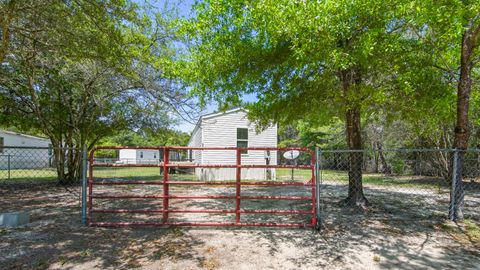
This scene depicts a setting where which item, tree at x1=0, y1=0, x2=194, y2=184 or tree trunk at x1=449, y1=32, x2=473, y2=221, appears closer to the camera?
tree trunk at x1=449, y1=32, x2=473, y2=221

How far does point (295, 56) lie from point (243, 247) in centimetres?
343

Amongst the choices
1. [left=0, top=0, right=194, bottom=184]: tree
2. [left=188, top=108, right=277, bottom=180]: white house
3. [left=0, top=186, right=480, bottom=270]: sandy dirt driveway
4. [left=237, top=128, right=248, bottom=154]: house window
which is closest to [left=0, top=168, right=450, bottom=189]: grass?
[left=188, top=108, right=277, bottom=180]: white house

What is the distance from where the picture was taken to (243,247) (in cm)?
429

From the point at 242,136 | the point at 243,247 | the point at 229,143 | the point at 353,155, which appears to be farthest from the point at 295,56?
the point at 242,136

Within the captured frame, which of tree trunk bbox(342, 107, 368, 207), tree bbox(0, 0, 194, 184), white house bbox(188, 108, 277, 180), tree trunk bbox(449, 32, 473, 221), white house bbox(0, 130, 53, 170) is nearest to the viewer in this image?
tree trunk bbox(449, 32, 473, 221)

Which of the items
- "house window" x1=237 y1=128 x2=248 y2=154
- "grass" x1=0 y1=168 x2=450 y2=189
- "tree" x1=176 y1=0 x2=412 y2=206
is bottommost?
"grass" x1=0 y1=168 x2=450 y2=189

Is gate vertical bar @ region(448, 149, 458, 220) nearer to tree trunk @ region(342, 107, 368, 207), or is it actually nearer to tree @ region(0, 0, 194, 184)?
tree trunk @ region(342, 107, 368, 207)

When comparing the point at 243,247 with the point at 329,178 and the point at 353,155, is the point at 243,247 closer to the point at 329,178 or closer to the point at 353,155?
the point at 353,155

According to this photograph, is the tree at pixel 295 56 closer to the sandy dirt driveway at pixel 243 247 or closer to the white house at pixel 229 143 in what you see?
the sandy dirt driveway at pixel 243 247

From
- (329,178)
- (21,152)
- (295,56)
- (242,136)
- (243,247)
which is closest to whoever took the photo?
(243,247)

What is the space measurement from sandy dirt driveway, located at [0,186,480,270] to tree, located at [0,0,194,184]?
2.36 meters

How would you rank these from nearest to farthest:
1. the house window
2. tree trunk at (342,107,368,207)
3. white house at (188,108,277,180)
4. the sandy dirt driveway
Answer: the sandy dirt driveway → tree trunk at (342,107,368,207) → white house at (188,108,277,180) → the house window

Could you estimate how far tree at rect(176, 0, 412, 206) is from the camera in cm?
461

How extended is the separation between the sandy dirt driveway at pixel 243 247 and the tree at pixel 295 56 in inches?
69.0
